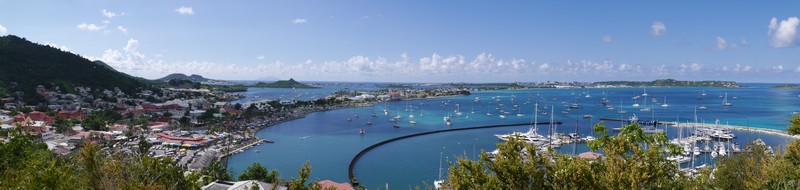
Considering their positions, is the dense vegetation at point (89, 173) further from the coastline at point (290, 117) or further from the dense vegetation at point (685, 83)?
the dense vegetation at point (685, 83)

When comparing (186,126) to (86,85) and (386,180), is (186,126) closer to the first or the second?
(386,180)

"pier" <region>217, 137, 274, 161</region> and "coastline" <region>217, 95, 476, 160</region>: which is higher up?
"coastline" <region>217, 95, 476, 160</region>

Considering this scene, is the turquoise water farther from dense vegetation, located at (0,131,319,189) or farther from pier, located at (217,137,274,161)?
dense vegetation, located at (0,131,319,189)

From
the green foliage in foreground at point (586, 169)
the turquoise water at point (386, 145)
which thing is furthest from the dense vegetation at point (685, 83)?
the green foliage in foreground at point (586, 169)

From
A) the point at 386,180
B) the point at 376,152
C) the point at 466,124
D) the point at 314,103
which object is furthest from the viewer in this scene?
the point at 314,103

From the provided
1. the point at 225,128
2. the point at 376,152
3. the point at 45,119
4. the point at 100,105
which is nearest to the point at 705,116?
the point at 376,152

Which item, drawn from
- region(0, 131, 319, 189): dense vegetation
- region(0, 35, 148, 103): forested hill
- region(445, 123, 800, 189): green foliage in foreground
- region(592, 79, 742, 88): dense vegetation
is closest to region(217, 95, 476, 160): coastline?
region(0, 131, 319, 189): dense vegetation

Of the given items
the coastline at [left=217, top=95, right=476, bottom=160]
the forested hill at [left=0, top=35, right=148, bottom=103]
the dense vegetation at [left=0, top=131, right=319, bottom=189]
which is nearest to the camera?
the dense vegetation at [left=0, top=131, right=319, bottom=189]

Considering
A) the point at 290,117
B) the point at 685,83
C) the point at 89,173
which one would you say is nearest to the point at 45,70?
the point at 290,117
